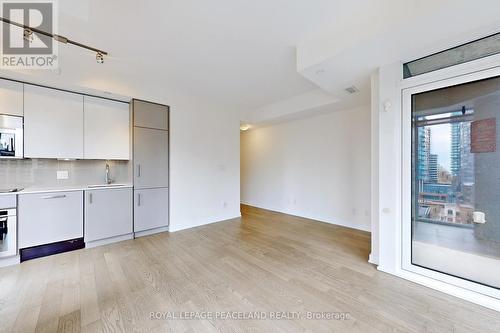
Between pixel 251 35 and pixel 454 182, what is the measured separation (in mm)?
2693

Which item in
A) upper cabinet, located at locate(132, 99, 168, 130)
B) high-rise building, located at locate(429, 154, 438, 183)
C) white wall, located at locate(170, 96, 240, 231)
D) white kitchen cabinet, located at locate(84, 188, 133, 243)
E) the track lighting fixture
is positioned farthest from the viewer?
white wall, located at locate(170, 96, 240, 231)

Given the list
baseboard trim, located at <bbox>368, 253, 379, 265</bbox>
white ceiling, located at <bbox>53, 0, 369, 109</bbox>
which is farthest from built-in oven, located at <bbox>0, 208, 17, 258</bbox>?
baseboard trim, located at <bbox>368, 253, 379, 265</bbox>

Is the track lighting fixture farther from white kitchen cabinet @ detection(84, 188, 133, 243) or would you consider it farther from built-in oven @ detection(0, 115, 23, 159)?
white kitchen cabinet @ detection(84, 188, 133, 243)

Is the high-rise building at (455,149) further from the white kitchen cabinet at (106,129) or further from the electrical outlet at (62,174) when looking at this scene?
the electrical outlet at (62,174)

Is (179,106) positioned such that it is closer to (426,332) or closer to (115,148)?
(115,148)

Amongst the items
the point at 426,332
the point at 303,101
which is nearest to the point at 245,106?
the point at 303,101

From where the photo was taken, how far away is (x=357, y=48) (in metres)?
2.00

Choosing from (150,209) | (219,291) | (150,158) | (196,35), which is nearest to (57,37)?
(196,35)

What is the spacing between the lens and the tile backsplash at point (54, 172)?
2912 mm

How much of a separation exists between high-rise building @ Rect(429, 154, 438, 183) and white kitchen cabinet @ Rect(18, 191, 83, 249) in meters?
4.67

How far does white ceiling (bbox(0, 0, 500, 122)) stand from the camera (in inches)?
67.3

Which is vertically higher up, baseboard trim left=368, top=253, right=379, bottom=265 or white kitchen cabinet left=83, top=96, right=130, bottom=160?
white kitchen cabinet left=83, top=96, right=130, bottom=160

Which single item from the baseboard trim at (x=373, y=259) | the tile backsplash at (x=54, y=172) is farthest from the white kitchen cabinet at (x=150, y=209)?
the baseboard trim at (x=373, y=259)

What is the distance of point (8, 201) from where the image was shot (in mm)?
2502
